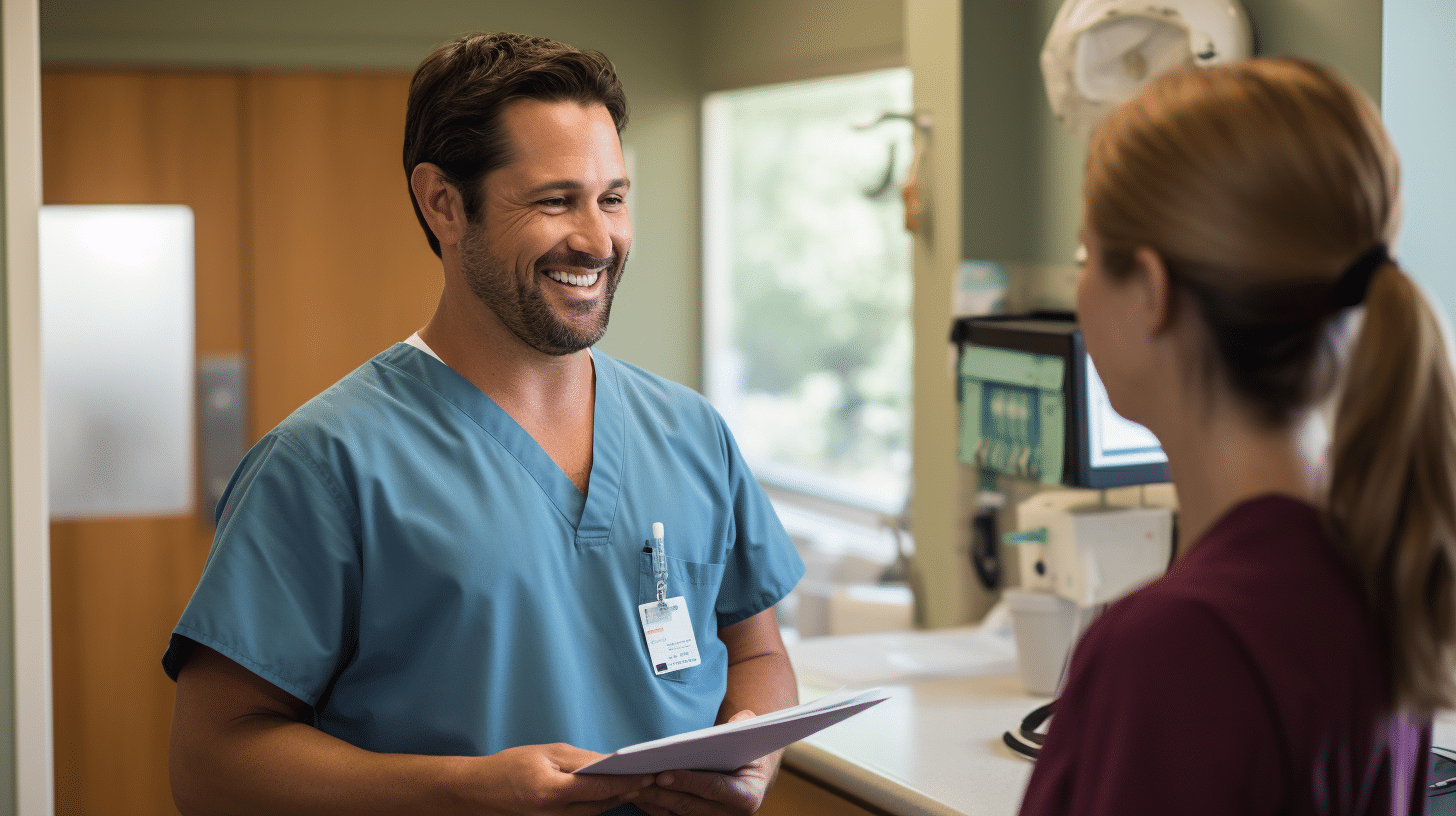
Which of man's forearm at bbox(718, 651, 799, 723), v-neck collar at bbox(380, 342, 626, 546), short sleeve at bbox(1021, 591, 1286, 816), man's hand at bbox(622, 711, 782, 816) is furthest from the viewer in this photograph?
man's forearm at bbox(718, 651, 799, 723)

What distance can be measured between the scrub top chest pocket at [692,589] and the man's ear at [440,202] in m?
0.37

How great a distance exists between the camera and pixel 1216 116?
653 millimetres

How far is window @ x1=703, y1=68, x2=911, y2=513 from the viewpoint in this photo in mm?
3578

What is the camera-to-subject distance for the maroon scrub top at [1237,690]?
2.01ft

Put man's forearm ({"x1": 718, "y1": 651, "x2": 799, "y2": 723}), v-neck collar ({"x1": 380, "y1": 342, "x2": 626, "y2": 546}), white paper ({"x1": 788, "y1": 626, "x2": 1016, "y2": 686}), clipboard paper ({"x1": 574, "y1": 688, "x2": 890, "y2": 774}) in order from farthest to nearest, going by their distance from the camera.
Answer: white paper ({"x1": 788, "y1": 626, "x2": 1016, "y2": 686}), man's forearm ({"x1": 718, "y1": 651, "x2": 799, "y2": 723}), v-neck collar ({"x1": 380, "y1": 342, "x2": 626, "y2": 546}), clipboard paper ({"x1": 574, "y1": 688, "x2": 890, "y2": 774})

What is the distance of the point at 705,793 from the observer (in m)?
1.13

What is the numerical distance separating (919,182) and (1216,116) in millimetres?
1782

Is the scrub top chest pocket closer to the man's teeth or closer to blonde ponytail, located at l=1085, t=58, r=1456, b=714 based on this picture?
the man's teeth

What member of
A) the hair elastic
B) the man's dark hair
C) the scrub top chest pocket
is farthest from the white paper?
the hair elastic

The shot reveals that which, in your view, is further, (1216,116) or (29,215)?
(29,215)

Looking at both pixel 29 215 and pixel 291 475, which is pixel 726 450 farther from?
pixel 29 215

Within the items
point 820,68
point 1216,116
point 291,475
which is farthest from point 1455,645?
point 820,68

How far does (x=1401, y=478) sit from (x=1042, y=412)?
1212 millimetres

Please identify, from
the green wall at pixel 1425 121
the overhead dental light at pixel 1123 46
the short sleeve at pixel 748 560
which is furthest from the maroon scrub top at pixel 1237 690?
the overhead dental light at pixel 1123 46
